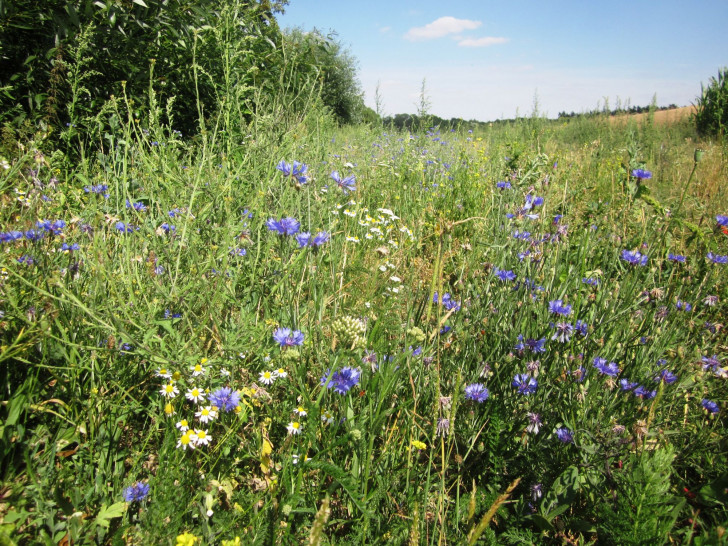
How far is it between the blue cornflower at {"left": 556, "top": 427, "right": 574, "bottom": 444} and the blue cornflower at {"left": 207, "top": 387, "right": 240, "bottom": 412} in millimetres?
1009

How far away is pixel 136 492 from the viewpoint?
1.07 metres

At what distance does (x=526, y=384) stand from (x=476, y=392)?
17 cm

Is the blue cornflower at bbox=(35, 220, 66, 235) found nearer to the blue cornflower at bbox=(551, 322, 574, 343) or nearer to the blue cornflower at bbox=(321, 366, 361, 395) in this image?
the blue cornflower at bbox=(321, 366, 361, 395)

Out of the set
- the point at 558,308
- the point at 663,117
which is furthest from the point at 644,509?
the point at 663,117

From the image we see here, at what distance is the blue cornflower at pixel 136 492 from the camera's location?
1.05 meters

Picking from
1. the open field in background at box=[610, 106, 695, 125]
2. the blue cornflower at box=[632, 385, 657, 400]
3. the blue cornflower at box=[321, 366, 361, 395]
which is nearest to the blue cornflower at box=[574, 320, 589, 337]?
the blue cornflower at box=[632, 385, 657, 400]

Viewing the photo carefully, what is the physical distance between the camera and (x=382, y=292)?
1854 millimetres

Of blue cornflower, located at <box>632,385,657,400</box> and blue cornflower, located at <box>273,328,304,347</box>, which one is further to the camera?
blue cornflower, located at <box>632,385,657,400</box>

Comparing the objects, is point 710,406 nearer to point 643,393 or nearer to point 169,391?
point 643,393

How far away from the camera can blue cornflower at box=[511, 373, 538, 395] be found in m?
1.38

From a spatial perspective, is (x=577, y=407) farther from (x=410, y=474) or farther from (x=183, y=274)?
(x=183, y=274)

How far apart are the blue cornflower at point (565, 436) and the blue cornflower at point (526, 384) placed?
0.15 meters

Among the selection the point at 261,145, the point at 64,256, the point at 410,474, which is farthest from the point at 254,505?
the point at 261,145

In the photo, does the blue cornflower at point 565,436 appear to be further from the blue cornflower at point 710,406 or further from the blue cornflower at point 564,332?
the blue cornflower at point 710,406
